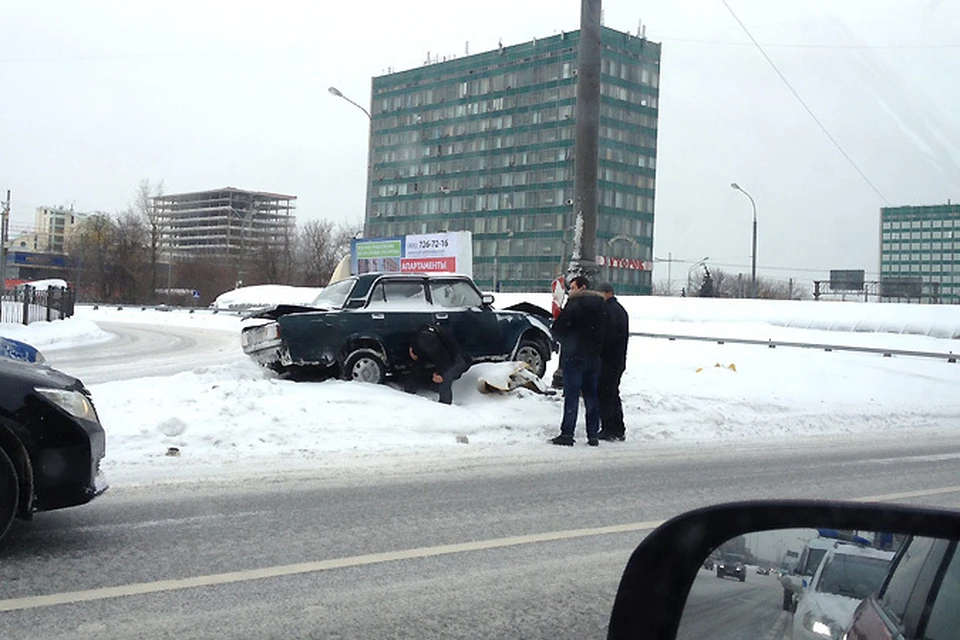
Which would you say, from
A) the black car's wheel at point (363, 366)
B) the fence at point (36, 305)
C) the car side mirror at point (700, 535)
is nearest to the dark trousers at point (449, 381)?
the black car's wheel at point (363, 366)

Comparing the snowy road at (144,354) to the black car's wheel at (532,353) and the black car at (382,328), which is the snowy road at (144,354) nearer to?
the black car at (382,328)

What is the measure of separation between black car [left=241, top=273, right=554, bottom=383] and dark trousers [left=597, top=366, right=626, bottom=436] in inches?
106

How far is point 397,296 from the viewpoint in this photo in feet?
42.2

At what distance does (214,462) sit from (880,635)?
7414 mm

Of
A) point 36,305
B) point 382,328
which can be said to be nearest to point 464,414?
point 382,328

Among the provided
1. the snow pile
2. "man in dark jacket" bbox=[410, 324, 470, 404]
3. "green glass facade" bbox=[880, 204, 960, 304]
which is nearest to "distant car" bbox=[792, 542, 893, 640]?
"man in dark jacket" bbox=[410, 324, 470, 404]

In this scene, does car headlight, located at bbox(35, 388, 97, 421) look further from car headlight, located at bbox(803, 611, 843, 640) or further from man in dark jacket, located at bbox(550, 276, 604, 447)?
man in dark jacket, located at bbox(550, 276, 604, 447)

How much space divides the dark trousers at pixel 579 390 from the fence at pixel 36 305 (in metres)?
27.9

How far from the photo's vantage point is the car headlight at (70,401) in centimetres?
491

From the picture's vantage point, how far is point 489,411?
37.0 ft

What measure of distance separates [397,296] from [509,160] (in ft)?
273

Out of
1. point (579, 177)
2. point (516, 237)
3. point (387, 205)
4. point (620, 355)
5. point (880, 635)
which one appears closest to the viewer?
point (880, 635)

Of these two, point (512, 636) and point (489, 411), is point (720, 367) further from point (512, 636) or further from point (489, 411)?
point (512, 636)

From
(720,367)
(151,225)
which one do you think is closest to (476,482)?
(720,367)
